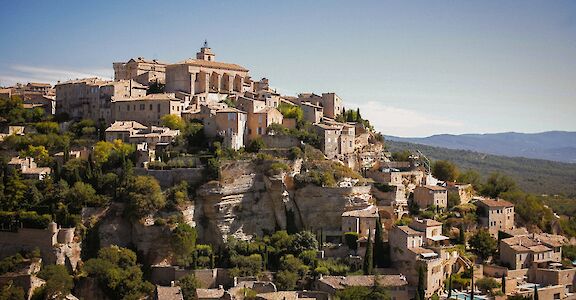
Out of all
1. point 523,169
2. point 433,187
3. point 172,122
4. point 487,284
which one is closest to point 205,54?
point 172,122

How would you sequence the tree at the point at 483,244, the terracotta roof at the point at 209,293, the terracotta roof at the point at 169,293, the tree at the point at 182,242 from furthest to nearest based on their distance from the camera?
the tree at the point at 483,244, the tree at the point at 182,242, the terracotta roof at the point at 209,293, the terracotta roof at the point at 169,293

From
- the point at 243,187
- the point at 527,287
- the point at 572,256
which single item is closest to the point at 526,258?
the point at 527,287

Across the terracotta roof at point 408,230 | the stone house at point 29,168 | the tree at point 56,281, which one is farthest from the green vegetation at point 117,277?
the terracotta roof at point 408,230

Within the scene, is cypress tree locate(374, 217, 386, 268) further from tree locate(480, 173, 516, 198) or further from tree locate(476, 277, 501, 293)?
tree locate(480, 173, 516, 198)

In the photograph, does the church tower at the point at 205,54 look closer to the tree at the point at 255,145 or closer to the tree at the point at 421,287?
the tree at the point at 255,145

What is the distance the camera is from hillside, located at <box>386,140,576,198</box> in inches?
4456

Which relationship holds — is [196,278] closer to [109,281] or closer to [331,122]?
[109,281]

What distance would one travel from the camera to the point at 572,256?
4553 centimetres

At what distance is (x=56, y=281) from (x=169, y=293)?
6212 millimetres

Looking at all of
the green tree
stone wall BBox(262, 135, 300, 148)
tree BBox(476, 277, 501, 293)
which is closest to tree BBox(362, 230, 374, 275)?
tree BBox(476, 277, 501, 293)

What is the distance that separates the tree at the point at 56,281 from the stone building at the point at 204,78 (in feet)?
64.1

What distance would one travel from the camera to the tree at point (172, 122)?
47781 millimetres

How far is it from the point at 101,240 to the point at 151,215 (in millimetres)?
3238

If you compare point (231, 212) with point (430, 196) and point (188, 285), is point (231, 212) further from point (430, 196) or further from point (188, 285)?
point (430, 196)
